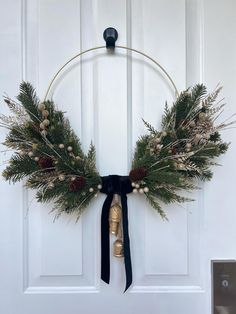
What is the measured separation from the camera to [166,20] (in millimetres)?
729

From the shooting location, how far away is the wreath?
629mm

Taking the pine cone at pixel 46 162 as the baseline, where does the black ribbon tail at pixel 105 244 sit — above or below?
below

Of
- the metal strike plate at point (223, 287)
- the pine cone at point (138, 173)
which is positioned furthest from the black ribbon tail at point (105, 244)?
the metal strike plate at point (223, 287)

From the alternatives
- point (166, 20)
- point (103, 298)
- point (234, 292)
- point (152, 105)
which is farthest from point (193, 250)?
point (166, 20)

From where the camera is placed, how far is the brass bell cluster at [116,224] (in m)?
0.67

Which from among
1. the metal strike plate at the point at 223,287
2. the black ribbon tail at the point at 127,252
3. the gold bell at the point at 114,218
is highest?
the gold bell at the point at 114,218

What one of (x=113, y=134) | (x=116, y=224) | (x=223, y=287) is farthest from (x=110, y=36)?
(x=223, y=287)

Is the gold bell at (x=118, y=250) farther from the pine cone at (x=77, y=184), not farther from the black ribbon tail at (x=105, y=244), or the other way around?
the pine cone at (x=77, y=184)

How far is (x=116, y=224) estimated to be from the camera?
671 mm

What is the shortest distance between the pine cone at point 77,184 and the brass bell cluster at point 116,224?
0.11 metres

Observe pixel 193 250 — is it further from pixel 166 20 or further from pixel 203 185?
pixel 166 20

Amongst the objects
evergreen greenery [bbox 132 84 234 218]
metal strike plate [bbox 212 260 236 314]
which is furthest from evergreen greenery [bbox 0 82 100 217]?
metal strike plate [bbox 212 260 236 314]

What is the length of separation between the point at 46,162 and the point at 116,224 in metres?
0.22

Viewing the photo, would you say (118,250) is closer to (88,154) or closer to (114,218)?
(114,218)
